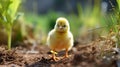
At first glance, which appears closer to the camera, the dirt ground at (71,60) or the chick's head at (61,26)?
the dirt ground at (71,60)

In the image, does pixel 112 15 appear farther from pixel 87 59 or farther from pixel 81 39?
pixel 81 39

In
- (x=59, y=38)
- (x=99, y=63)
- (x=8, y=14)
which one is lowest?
(x=99, y=63)

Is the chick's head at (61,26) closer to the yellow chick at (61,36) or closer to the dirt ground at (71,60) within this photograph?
the yellow chick at (61,36)

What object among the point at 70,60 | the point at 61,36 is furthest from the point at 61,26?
the point at 70,60

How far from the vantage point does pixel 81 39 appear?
31.1 feet

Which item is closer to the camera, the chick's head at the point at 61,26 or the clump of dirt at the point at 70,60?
the clump of dirt at the point at 70,60

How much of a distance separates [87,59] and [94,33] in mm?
4619

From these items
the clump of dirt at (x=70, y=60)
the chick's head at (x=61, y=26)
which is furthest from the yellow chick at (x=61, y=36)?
the clump of dirt at (x=70, y=60)

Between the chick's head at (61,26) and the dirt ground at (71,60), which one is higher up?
the chick's head at (61,26)

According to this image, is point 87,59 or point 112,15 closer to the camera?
point 87,59

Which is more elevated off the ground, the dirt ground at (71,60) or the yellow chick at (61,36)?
the yellow chick at (61,36)

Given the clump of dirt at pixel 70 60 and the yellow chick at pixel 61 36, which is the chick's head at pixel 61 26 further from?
the clump of dirt at pixel 70 60

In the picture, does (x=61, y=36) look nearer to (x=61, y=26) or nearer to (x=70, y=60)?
(x=61, y=26)

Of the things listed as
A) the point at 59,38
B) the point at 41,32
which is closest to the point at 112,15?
the point at 59,38
